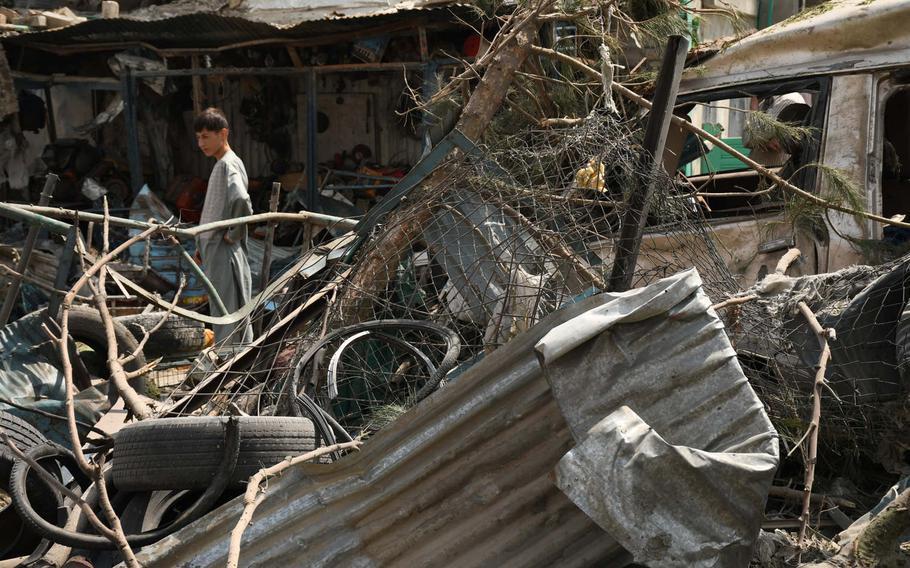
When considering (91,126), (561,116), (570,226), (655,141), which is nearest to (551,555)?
(570,226)

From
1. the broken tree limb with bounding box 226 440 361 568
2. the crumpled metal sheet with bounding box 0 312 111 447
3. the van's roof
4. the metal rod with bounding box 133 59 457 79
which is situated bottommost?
the crumpled metal sheet with bounding box 0 312 111 447

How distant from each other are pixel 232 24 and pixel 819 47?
23.5 feet

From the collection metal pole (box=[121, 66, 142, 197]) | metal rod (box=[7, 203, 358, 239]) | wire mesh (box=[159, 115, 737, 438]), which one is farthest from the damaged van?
metal pole (box=[121, 66, 142, 197])

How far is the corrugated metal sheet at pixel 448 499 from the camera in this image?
10.0 feet

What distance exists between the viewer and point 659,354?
2979 mm

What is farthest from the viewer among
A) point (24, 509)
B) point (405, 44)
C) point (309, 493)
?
point (405, 44)

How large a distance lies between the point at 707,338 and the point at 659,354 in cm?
14

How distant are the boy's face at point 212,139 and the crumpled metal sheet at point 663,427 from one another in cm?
440

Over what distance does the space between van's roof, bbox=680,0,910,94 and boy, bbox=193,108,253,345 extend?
2930mm

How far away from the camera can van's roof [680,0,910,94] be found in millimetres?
5785

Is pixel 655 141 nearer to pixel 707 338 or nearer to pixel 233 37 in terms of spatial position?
pixel 707 338

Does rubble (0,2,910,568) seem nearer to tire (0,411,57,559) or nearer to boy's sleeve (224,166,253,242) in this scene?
tire (0,411,57,559)

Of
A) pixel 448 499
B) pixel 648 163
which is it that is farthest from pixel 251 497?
pixel 648 163

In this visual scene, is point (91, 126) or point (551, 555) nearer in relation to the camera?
point (551, 555)
